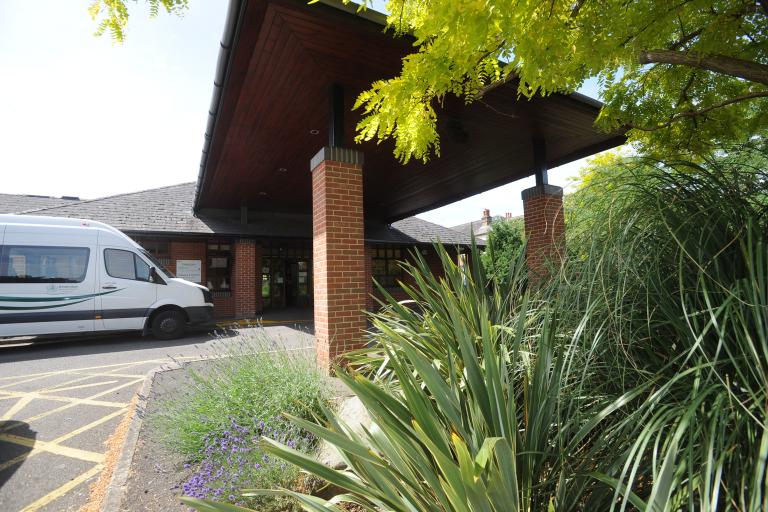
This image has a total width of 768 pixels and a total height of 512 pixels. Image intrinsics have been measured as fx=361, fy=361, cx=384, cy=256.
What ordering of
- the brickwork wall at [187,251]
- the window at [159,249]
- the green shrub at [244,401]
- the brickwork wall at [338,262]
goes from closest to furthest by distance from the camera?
the green shrub at [244,401], the brickwork wall at [338,262], the window at [159,249], the brickwork wall at [187,251]

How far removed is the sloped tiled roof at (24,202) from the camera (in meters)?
14.7

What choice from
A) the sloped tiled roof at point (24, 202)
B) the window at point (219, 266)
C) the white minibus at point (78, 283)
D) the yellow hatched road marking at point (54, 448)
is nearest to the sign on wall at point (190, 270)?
the window at point (219, 266)

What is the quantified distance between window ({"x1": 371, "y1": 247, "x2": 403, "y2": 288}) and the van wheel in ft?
29.2

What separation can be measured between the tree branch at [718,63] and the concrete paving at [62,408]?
3.91m

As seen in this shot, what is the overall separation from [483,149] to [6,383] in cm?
910

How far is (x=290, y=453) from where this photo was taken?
4.46 feet

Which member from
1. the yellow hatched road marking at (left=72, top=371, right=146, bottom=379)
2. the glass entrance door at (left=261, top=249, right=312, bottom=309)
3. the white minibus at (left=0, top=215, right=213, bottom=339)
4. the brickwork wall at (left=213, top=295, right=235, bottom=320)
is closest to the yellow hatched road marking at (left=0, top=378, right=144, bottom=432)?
the yellow hatched road marking at (left=72, top=371, right=146, bottom=379)

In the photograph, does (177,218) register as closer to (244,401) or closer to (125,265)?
(125,265)

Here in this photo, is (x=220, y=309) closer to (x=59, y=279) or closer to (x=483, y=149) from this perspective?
(x=59, y=279)

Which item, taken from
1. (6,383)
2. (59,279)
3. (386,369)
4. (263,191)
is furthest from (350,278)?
(263,191)

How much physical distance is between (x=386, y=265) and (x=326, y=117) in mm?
11144

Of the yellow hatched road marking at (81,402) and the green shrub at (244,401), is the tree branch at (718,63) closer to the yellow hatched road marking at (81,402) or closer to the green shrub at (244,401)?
the green shrub at (244,401)

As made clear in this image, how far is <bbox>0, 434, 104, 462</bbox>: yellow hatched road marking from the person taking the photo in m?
3.22

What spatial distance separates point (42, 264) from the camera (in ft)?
25.2
